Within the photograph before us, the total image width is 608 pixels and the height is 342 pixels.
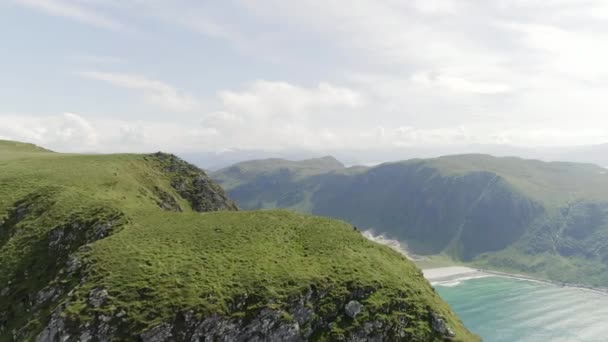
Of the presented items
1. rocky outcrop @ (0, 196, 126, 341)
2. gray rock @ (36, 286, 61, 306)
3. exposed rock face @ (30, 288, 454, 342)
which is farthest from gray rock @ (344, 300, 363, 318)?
gray rock @ (36, 286, 61, 306)

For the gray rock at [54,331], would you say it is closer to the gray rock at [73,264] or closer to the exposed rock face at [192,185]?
the gray rock at [73,264]

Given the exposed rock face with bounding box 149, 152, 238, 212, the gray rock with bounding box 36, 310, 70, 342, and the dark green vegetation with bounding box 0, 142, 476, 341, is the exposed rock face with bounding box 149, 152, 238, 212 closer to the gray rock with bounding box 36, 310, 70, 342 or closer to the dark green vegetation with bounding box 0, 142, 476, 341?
the dark green vegetation with bounding box 0, 142, 476, 341

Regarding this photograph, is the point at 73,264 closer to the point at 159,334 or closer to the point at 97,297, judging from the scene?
the point at 97,297

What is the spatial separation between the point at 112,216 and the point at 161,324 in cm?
2270

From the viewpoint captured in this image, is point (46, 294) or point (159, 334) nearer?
point (159, 334)

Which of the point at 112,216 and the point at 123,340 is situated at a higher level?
the point at 112,216

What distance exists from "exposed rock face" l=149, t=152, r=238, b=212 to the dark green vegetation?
2917 centimetres

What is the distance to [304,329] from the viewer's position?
1581 inches

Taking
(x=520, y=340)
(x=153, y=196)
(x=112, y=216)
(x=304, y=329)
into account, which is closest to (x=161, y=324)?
(x=304, y=329)

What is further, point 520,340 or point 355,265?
point 520,340

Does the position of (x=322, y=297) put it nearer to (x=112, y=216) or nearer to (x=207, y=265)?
(x=207, y=265)

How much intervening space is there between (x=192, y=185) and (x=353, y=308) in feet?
208

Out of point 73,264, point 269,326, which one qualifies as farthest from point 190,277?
point 73,264

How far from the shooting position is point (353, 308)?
138 ft
